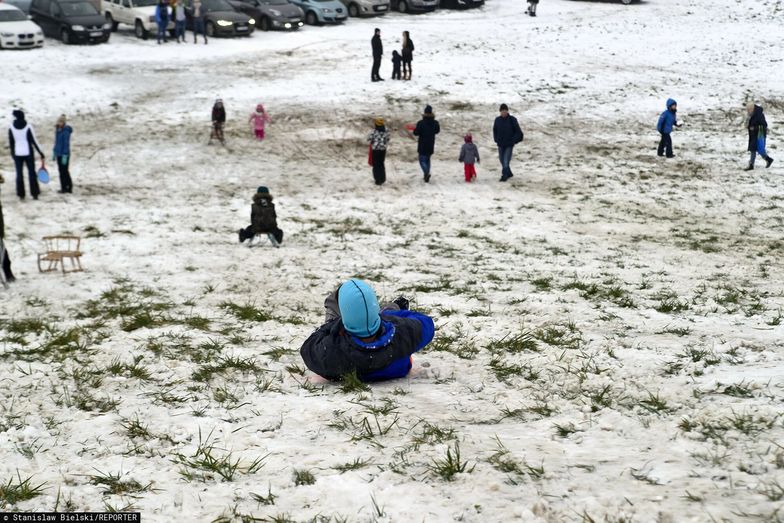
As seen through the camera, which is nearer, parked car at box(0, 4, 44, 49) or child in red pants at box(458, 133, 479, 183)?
child in red pants at box(458, 133, 479, 183)

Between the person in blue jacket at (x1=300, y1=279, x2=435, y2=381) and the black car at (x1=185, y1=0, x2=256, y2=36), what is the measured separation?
25164mm

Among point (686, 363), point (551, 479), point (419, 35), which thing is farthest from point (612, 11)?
point (551, 479)

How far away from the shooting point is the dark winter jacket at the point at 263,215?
12.5 meters

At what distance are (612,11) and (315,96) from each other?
17.3 m

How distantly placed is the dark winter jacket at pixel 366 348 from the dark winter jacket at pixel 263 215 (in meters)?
6.63

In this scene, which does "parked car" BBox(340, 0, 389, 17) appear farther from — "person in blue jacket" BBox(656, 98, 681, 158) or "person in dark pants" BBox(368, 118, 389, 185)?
"person in dark pants" BBox(368, 118, 389, 185)

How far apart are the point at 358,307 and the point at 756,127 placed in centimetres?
1517

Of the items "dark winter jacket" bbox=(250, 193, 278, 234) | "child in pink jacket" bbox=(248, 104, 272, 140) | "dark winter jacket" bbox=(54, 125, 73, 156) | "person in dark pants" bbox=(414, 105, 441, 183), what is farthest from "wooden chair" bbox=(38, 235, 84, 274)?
"child in pink jacket" bbox=(248, 104, 272, 140)

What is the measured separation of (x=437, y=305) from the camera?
30.2 feet

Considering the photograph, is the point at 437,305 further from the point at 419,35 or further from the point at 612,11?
the point at 612,11

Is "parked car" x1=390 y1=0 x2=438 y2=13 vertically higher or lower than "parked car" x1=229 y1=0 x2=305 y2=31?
higher

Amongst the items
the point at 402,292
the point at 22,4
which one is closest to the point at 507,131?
the point at 402,292

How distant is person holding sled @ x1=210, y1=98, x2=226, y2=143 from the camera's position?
Result: 19.0m

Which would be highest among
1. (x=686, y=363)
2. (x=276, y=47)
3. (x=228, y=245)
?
(x=276, y=47)
